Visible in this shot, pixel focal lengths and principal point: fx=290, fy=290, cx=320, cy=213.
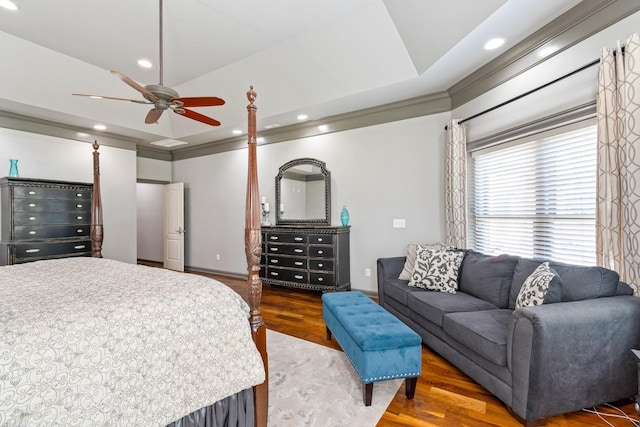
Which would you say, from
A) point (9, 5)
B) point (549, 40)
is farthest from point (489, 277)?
point (9, 5)

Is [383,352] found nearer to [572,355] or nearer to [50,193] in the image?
[572,355]

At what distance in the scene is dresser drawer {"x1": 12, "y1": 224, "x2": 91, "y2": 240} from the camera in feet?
13.1

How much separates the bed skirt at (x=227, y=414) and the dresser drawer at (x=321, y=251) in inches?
107

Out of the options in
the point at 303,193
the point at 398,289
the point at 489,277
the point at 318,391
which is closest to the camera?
the point at 318,391

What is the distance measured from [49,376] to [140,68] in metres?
4.16

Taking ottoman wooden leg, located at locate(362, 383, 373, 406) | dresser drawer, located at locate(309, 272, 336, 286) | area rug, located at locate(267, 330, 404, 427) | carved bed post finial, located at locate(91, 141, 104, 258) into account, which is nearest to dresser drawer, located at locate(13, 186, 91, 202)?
carved bed post finial, located at locate(91, 141, 104, 258)

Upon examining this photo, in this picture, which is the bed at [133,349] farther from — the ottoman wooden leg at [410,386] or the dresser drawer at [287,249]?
the dresser drawer at [287,249]

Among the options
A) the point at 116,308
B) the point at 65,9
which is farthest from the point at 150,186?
the point at 116,308

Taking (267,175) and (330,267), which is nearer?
(330,267)

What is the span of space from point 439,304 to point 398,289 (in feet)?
2.01

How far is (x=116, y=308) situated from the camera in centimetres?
131

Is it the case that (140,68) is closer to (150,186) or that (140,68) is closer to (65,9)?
(65,9)

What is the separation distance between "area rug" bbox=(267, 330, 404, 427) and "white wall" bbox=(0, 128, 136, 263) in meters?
4.39

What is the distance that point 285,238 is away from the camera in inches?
185
